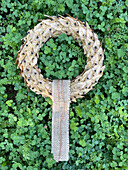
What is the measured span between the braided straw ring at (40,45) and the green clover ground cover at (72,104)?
0.17 metres

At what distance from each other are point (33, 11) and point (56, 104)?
1.35m

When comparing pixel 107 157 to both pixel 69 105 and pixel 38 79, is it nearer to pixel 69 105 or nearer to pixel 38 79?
pixel 69 105

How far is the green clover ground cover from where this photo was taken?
2.56 meters

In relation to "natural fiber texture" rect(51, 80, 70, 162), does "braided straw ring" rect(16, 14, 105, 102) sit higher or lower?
higher

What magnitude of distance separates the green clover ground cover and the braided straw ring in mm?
174

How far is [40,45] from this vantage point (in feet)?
8.00

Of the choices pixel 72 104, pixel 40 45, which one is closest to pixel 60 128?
pixel 72 104

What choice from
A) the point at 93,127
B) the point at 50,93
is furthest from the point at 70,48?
the point at 93,127

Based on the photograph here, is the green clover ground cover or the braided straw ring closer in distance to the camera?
the braided straw ring

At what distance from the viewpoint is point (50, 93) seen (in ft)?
7.94

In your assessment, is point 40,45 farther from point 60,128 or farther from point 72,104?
point 60,128

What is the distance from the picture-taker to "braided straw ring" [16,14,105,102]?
2379 mm

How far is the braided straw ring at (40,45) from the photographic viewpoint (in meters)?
2.38

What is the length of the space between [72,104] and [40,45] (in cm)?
93
